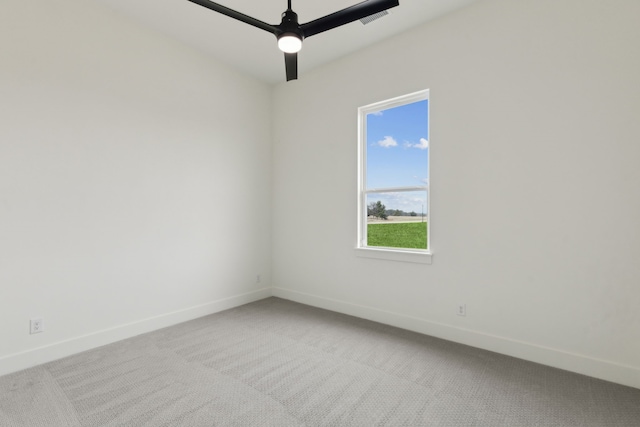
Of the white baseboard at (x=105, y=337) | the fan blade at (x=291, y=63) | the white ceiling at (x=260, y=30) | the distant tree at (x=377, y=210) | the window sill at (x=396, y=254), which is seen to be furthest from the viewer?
the distant tree at (x=377, y=210)

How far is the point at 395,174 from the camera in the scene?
349cm

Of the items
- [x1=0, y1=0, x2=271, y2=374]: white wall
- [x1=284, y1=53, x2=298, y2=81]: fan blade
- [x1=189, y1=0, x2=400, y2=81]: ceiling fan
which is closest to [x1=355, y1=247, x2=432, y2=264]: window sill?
[x1=0, y1=0, x2=271, y2=374]: white wall

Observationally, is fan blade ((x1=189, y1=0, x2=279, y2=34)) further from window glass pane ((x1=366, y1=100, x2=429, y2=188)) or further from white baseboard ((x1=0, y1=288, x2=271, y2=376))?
white baseboard ((x1=0, y1=288, x2=271, y2=376))

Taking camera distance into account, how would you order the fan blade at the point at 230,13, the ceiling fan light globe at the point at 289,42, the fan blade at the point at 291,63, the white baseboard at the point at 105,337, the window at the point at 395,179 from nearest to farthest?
the fan blade at the point at 230,13
the ceiling fan light globe at the point at 289,42
the fan blade at the point at 291,63
the white baseboard at the point at 105,337
the window at the point at 395,179

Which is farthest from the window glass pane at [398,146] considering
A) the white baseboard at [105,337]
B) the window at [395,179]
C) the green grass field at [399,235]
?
the white baseboard at [105,337]

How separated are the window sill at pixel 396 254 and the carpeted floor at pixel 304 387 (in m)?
0.74

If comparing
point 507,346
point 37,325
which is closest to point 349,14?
point 507,346

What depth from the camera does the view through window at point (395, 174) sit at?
3.26m

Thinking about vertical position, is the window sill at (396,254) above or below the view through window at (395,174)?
below

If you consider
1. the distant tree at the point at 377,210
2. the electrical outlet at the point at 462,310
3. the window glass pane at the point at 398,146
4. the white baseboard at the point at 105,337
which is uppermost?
the window glass pane at the point at 398,146

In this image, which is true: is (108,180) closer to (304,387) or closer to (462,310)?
(304,387)

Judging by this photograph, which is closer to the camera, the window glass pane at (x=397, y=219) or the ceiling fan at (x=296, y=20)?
the ceiling fan at (x=296, y=20)

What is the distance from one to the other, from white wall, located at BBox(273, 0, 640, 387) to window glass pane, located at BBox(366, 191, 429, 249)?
186 millimetres

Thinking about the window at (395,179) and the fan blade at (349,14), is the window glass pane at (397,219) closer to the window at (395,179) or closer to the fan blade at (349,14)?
the window at (395,179)
